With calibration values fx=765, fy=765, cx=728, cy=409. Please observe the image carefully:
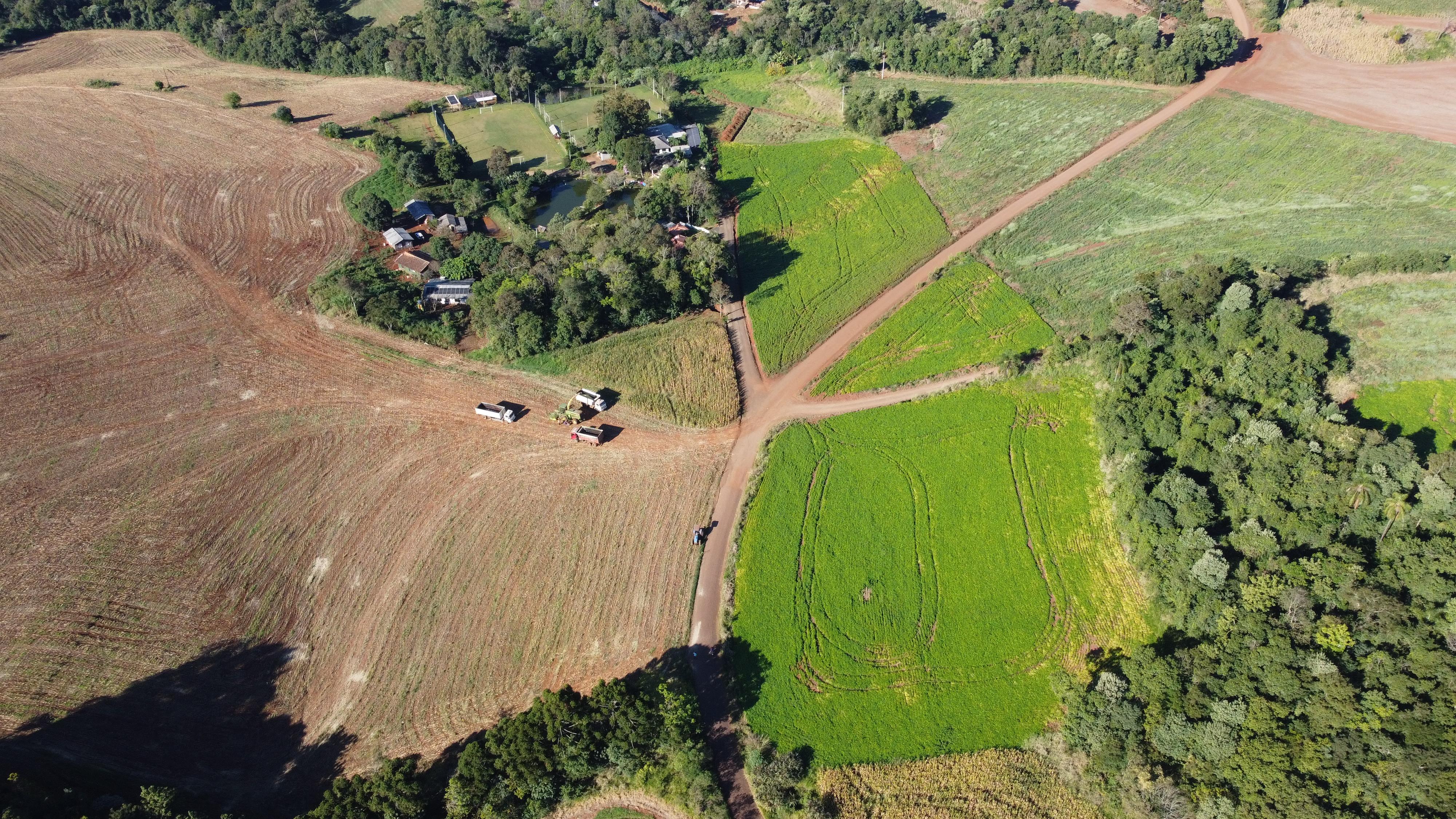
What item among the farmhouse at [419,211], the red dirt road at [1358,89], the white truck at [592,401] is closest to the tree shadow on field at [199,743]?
the white truck at [592,401]

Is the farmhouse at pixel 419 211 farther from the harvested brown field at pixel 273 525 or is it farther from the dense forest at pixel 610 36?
the dense forest at pixel 610 36

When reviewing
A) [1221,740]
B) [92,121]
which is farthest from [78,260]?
[1221,740]

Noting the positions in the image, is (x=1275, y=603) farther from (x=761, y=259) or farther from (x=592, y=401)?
(x=761, y=259)

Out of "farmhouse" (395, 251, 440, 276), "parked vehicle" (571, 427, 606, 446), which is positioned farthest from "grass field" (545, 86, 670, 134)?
"parked vehicle" (571, 427, 606, 446)

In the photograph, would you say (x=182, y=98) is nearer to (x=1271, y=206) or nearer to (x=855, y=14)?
(x=855, y=14)

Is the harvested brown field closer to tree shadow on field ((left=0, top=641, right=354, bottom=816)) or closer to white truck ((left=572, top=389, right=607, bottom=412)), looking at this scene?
tree shadow on field ((left=0, top=641, right=354, bottom=816))

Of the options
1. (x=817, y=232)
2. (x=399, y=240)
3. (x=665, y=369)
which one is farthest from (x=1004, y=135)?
(x=399, y=240)
